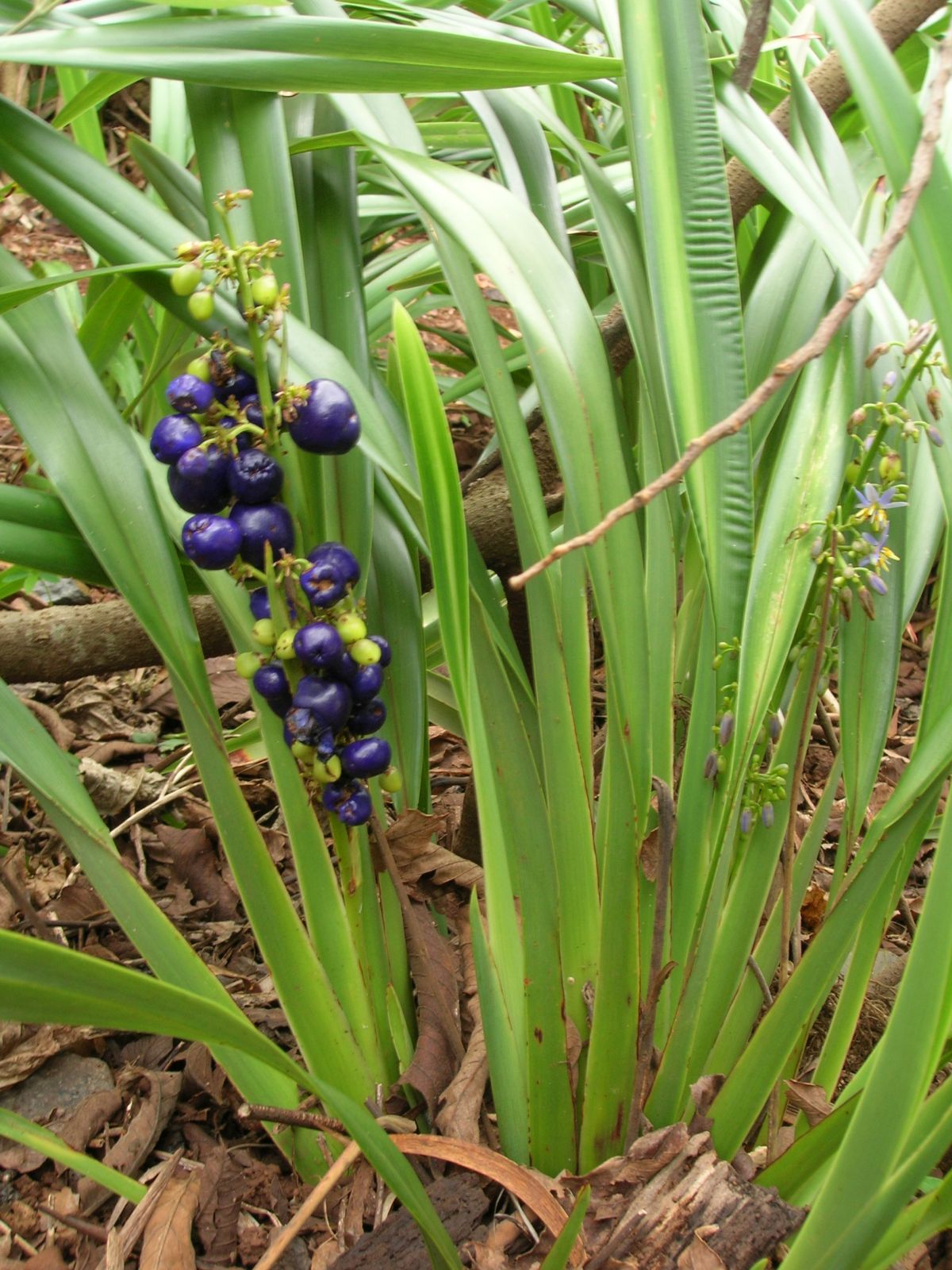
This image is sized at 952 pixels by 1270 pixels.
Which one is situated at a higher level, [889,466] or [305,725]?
[889,466]

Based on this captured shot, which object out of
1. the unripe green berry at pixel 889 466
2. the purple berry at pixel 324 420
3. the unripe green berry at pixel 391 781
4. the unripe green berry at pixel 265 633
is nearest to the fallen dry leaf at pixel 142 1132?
the unripe green berry at pixel 391 781

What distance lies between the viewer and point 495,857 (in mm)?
611

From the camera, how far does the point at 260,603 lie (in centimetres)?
62

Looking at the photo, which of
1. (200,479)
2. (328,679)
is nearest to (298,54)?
(200,479)

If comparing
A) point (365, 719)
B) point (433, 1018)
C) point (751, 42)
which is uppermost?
point (751, 42)

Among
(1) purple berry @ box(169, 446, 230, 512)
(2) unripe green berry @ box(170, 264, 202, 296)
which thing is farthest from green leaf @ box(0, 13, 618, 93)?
(1) purple berry @ box(169, 446, 230, 512)

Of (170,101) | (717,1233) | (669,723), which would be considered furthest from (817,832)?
(170,101)

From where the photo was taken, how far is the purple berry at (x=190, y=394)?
0.55 m

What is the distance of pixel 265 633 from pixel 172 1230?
0.46 metres

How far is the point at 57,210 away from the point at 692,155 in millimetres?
413

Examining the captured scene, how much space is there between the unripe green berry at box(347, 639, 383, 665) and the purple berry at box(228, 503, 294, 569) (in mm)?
71

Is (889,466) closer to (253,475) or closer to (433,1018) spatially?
(253,475)

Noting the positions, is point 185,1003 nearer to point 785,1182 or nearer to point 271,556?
point 271,556

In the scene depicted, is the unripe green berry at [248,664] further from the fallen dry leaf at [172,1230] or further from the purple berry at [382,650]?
the fallen dry leaf at [172,1230]
